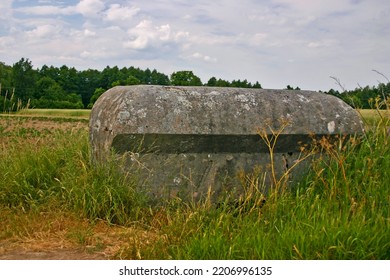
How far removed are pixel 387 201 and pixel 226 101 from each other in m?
1.96

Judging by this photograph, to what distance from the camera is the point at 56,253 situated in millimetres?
4102

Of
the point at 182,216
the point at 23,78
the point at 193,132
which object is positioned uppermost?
the point at 23,78

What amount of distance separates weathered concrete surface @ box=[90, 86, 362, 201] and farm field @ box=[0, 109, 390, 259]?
0.87 ft

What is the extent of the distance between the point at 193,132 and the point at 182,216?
1281 millimetres

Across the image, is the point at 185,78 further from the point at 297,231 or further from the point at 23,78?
the point at 297,231

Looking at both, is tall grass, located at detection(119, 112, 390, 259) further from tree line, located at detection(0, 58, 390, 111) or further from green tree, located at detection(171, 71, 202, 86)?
green tree, located at detection(171, 71, 202, 86)

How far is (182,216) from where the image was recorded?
4.09 metres

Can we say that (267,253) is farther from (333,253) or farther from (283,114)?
(283,114)

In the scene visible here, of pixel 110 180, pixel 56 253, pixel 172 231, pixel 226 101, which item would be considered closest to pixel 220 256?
pixel 172 231

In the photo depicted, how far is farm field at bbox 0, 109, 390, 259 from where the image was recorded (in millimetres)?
3480

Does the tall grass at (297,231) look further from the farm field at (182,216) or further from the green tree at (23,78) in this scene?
the green tree at (23,78)

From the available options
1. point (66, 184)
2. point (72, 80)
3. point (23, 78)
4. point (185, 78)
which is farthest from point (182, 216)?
point (72, 80)

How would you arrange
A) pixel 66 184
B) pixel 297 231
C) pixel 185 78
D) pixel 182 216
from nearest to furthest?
pixel 297 231 < pixel 182 216 < pixel 66 184 < pixel 185 78

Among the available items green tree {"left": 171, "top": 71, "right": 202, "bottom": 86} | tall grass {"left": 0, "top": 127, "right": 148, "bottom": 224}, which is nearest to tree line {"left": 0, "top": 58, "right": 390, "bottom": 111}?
green tree {"left": 171, "top": 71, "right": 202, "bottom": 86}
